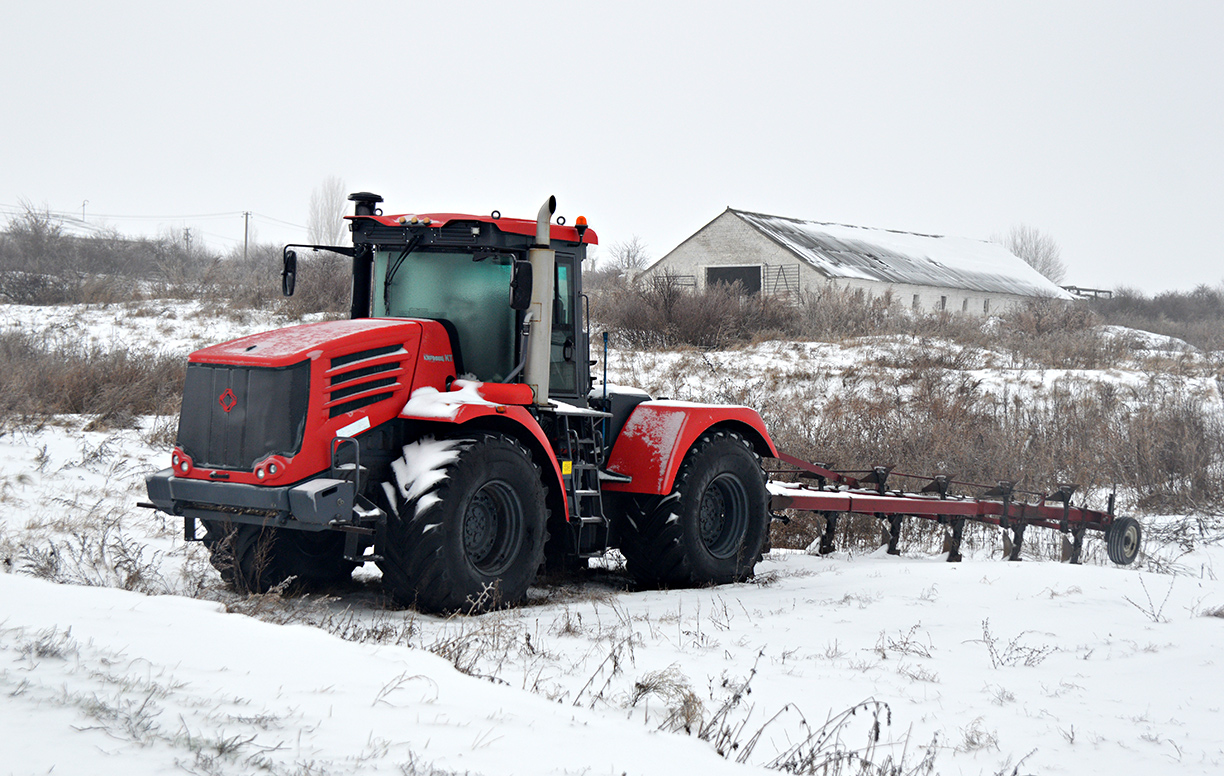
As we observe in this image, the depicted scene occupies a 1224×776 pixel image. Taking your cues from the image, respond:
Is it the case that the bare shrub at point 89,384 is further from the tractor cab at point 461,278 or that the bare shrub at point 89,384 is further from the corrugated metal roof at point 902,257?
the corrugated metal roof at point 902,257

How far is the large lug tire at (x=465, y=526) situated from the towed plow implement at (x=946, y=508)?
2813mm

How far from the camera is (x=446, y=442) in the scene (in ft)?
21.5

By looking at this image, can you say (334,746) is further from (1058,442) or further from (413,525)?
(1058,442)

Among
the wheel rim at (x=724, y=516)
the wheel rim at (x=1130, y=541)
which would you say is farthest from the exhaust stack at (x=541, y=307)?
the wheel rim at (x=1130, y=541)

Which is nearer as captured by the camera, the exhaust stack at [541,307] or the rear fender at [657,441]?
the exhaust stack at [541,307]

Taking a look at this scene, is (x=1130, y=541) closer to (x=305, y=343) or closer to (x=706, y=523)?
(x=706, y=523)

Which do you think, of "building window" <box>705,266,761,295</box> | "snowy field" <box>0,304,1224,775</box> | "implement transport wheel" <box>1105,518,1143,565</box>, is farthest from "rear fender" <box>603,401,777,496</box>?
"building window" <box>705,266,761,295</box>

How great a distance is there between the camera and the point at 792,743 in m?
4.48

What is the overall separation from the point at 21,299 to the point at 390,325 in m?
20.5

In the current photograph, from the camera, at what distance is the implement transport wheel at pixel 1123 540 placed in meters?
10.6

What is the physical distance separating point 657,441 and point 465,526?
202 centimetres

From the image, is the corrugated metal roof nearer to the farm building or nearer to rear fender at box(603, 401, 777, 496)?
the farm building

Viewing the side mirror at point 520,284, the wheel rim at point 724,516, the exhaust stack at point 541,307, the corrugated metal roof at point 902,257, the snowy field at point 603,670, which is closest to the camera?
the snowy field at point 603,670

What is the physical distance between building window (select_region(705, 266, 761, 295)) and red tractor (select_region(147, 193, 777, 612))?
2846 centimetres
